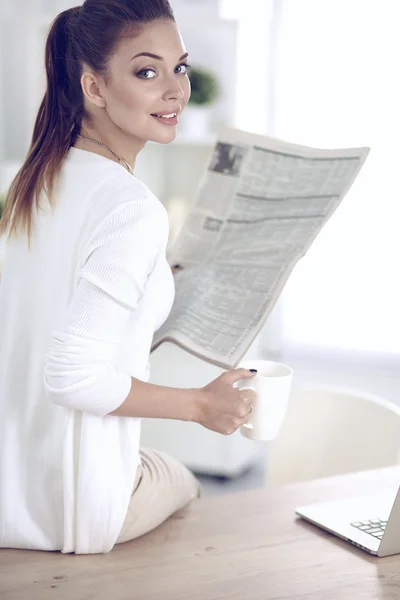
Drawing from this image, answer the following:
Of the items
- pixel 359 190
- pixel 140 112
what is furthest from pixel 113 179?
pixel 359 190

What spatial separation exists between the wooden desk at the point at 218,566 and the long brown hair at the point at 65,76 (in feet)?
1.59

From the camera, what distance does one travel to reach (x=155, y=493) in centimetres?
133

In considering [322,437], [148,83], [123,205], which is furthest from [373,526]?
[148,83]

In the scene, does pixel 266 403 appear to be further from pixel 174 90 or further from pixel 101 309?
pixel 174 90

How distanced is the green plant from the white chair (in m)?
1.72

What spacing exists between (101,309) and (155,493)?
414 mm

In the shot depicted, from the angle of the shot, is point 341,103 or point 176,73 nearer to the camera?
point 176,73

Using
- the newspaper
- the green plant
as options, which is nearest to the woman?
the newspaper

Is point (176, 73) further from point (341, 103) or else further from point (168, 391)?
point (341, 103)

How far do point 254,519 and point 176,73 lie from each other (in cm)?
72

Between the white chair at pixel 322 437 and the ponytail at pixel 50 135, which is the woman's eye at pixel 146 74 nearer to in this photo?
the ponytail at pixel 50 135

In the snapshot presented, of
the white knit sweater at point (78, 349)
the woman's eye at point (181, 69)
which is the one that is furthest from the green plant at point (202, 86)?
the white knit sweater at point (78, 349)

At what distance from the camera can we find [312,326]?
3697mm

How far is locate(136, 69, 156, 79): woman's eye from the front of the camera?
3.85 ft
